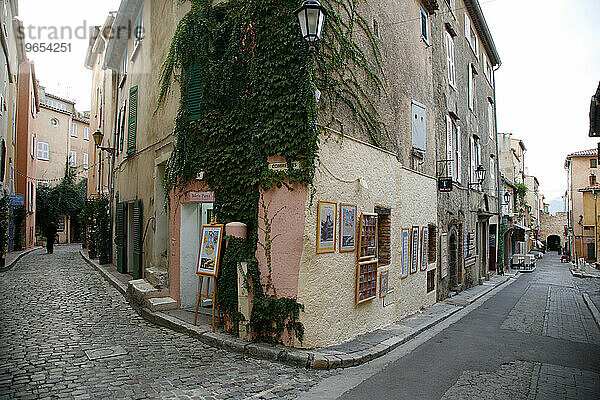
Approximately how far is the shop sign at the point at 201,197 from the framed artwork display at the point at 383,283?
3659mm

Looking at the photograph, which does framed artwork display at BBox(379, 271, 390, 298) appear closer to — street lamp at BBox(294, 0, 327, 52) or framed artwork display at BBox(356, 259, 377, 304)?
framed artwork display at BBox(356, 259, 377, 304)

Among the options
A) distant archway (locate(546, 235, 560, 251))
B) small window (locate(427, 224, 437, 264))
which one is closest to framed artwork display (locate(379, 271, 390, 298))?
small window (locate(427, 224, 437, 264))

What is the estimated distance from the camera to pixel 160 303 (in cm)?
912

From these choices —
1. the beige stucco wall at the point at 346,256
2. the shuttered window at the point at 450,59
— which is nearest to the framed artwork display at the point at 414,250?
the beige stucco wall at the point at 346,256

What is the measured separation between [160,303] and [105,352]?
229 centimetres

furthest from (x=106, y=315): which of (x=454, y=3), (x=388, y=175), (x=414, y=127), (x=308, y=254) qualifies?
(x=454, y=3)

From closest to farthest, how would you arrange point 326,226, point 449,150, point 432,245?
point 326,226
point 432,245
point 449,150

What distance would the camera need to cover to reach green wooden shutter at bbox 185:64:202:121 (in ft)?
29.1

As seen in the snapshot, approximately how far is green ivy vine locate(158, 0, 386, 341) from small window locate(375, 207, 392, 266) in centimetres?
→ 188

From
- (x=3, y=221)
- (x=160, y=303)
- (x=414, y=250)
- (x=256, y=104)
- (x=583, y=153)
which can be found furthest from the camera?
(x=583, y=153)

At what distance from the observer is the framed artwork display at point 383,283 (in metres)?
9.20

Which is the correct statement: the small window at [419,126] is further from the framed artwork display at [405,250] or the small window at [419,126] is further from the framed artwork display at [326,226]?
the framed artwork display at [326,226]

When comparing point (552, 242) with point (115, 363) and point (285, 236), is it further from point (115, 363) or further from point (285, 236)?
point (115, 363)

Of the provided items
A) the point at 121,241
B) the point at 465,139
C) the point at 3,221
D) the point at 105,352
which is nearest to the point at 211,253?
the point at 105,352
